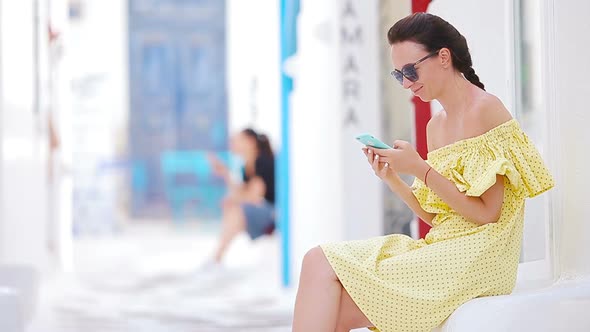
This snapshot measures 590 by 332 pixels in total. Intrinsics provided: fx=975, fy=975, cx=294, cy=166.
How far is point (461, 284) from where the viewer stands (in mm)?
2172

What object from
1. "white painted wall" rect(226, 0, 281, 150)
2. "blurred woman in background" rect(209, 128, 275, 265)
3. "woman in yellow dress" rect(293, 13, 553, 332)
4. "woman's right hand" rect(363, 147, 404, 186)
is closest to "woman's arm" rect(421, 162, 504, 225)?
"woman in yellow dress" rect(293, 13, 553, 332)

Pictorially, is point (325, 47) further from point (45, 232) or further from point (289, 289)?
point (45, 232)

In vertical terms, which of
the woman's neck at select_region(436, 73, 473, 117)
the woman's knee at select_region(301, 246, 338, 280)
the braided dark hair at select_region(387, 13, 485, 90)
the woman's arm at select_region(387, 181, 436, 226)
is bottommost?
the woman's knee at select_region(301, 246, 338, 280)

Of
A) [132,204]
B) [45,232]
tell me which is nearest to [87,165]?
[132,204]

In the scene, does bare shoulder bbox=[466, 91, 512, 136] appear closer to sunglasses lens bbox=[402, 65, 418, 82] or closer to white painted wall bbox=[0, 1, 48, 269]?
sunglasses lens bbox=[402, 65, 418, 82]

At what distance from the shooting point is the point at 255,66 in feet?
28.7

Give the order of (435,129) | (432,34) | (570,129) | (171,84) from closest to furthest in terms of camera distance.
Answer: (432,34)
(435,129)
(570,129)
(171,84)

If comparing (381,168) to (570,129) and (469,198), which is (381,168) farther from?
(570,129)

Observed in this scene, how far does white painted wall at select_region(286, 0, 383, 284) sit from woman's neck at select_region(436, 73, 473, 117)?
2098 millimetres

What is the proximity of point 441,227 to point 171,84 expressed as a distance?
39.2 feet

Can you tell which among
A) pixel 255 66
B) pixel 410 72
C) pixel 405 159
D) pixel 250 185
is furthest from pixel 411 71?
pixel 255 66

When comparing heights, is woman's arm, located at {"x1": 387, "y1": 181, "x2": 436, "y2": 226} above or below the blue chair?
above

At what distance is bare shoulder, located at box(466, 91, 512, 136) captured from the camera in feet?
7.38

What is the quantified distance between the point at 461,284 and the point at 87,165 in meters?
10.2
